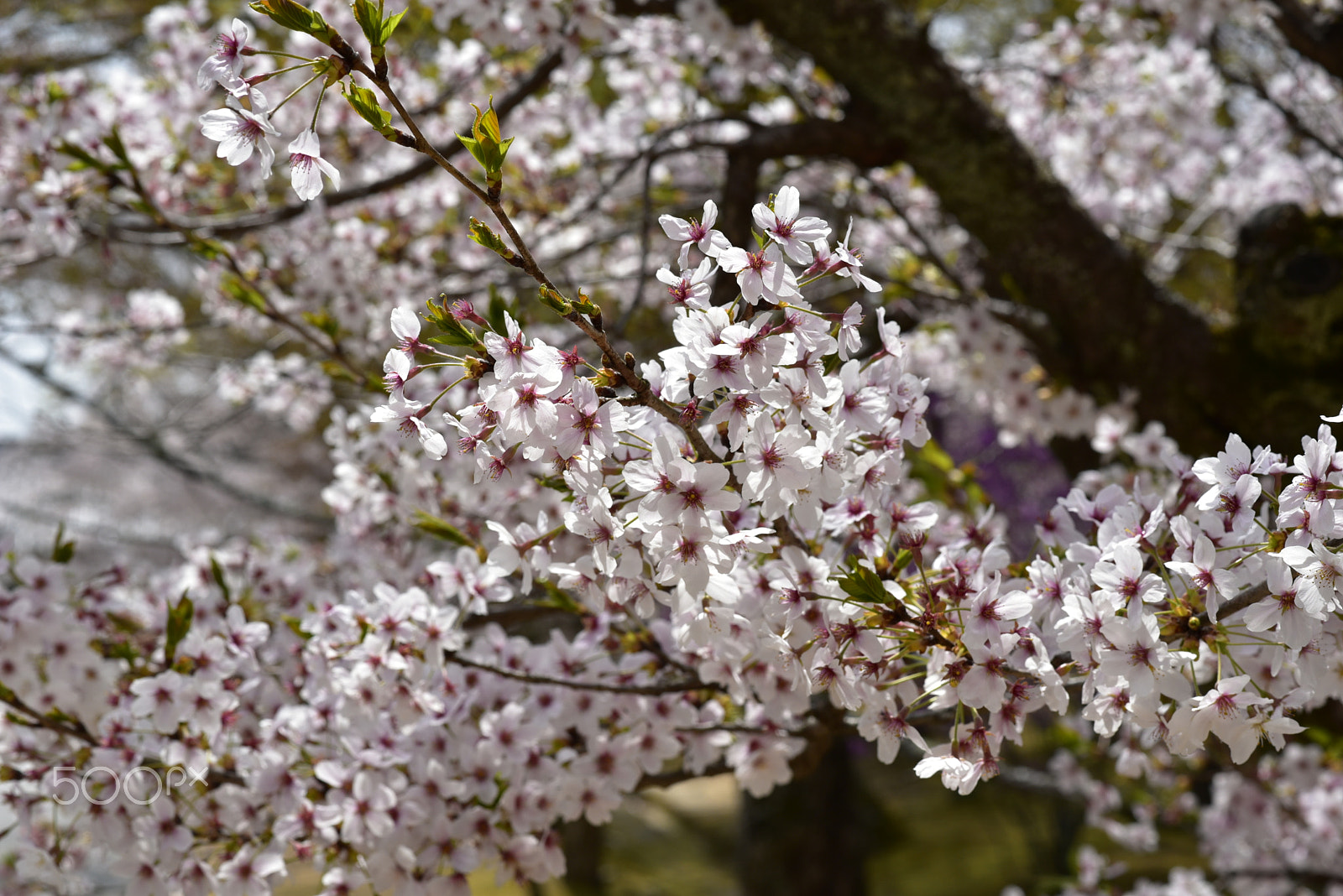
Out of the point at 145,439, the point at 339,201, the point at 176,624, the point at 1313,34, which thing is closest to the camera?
the point at 176,624

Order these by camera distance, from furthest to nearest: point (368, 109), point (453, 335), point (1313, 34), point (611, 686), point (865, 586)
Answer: point (1313, 34), point (611, 686), point (865, 586), point (453, 335), point (368, 109)

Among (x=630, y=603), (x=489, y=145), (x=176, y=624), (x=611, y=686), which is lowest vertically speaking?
A: (x=176, y=624)

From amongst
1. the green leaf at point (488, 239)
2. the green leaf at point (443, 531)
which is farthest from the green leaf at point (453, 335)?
the green leaf at point (443, 531)

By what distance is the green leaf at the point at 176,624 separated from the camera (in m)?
1.87

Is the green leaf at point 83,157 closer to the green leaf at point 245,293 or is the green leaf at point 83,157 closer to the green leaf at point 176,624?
the green leaf at point 245,293

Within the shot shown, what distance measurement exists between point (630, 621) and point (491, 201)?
40.0 inches

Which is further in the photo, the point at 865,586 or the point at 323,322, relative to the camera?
the point at 323,322

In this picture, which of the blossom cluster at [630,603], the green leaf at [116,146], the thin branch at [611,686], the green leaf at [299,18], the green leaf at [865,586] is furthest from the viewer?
the green leaf at [116,146]

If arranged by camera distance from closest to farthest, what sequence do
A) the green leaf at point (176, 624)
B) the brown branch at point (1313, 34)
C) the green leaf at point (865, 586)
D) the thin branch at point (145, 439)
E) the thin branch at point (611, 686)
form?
1. the green leaf at point (865, 586)
2. the thin branch at point (611, 686)
3. the green leaf at point (176, 624)
4. the brown branch at point (1313, 34)
5. the thin branch at point (145, 439)

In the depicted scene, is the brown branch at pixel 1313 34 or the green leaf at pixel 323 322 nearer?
the green leaf at pixel 323 322

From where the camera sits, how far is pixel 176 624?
6.17 ft

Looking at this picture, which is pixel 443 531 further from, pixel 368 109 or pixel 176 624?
pixel 368 109

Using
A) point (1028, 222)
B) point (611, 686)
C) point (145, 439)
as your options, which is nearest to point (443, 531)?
point (611, 686)

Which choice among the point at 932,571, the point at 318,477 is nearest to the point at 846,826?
the point at 932,571
